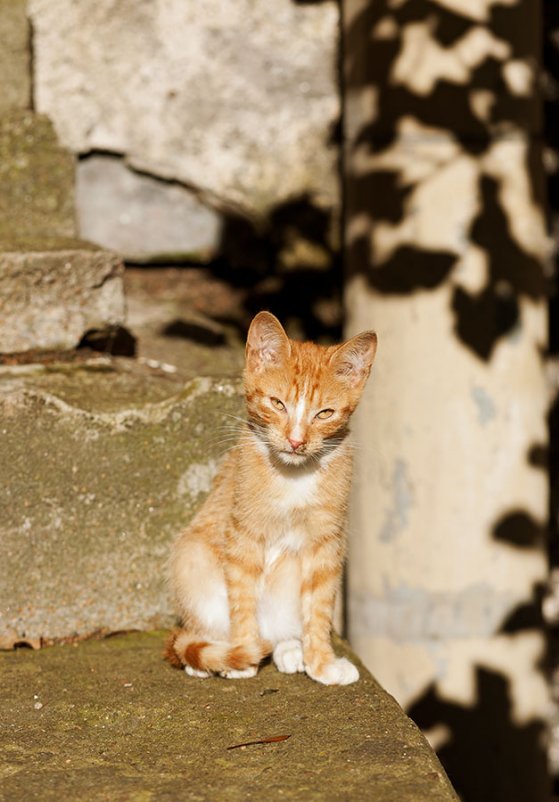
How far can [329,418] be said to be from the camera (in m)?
3.06

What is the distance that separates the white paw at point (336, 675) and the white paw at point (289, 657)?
3.1 inches

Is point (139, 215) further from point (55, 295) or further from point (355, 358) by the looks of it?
point (355, 358)

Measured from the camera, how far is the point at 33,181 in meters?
4.12

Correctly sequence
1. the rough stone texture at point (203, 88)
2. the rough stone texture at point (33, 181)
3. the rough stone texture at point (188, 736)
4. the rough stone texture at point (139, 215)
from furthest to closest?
the rough stone texture at point (139, 215), the rough stone texture at point (203, 88), the rough stone texture at point (33, 181), the rough stone texture at point (188, 736)

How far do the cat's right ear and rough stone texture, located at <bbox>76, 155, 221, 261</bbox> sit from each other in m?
1.83

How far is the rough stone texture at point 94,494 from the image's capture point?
328 centimetres

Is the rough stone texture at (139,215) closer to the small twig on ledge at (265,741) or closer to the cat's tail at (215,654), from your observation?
the cat's tail at (215,654)

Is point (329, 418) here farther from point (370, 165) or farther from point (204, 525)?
point (370, 165)

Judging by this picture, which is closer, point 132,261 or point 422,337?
point 422,337

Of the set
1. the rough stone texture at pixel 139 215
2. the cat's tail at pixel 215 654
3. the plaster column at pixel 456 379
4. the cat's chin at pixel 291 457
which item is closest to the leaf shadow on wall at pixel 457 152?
the plaster column at pixel 456 379

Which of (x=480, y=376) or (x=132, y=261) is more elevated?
(x=132, y=261)

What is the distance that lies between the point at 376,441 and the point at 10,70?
215 centimetres

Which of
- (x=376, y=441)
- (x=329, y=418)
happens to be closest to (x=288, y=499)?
(x=329, y=418)

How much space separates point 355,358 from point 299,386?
20cm
